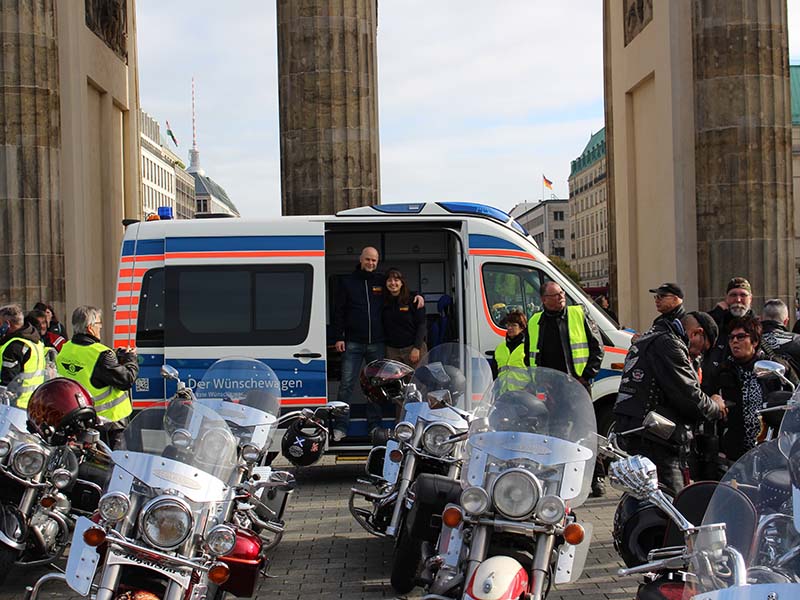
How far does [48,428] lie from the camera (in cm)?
598

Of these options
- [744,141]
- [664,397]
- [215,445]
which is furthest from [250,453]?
[744,141]

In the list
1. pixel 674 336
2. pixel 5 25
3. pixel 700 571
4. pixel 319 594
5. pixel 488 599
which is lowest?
pixel 319 594

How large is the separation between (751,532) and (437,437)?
350cm

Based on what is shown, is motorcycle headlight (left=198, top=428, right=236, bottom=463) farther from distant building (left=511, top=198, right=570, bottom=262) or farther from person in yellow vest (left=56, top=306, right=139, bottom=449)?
distant building (left=511, top=198, right=570, bottom=262)

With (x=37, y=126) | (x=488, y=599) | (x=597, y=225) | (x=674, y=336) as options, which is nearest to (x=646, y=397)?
(x=674, y=336)

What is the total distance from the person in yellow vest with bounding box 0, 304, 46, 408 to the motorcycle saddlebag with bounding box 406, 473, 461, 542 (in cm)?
284

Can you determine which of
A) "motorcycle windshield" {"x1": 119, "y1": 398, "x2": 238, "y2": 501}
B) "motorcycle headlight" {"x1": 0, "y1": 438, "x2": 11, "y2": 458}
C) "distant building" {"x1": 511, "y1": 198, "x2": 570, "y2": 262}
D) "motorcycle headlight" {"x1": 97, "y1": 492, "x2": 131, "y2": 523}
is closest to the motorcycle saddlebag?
"motorcycle windshield" {"x1": 119, "y1": 398, "x2": 238, "y2": 501}

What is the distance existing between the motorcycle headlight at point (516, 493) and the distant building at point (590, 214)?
94817mm

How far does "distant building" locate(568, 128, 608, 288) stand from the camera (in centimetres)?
10162

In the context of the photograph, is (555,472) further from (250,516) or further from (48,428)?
(48,428)

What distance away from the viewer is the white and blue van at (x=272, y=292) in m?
10.6

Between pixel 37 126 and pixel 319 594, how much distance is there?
12.2 m

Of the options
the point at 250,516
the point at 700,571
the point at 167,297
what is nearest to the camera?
the point at 700,571

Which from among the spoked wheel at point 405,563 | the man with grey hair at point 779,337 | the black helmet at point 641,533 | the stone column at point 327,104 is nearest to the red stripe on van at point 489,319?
the man with grey hair at point 779,337
